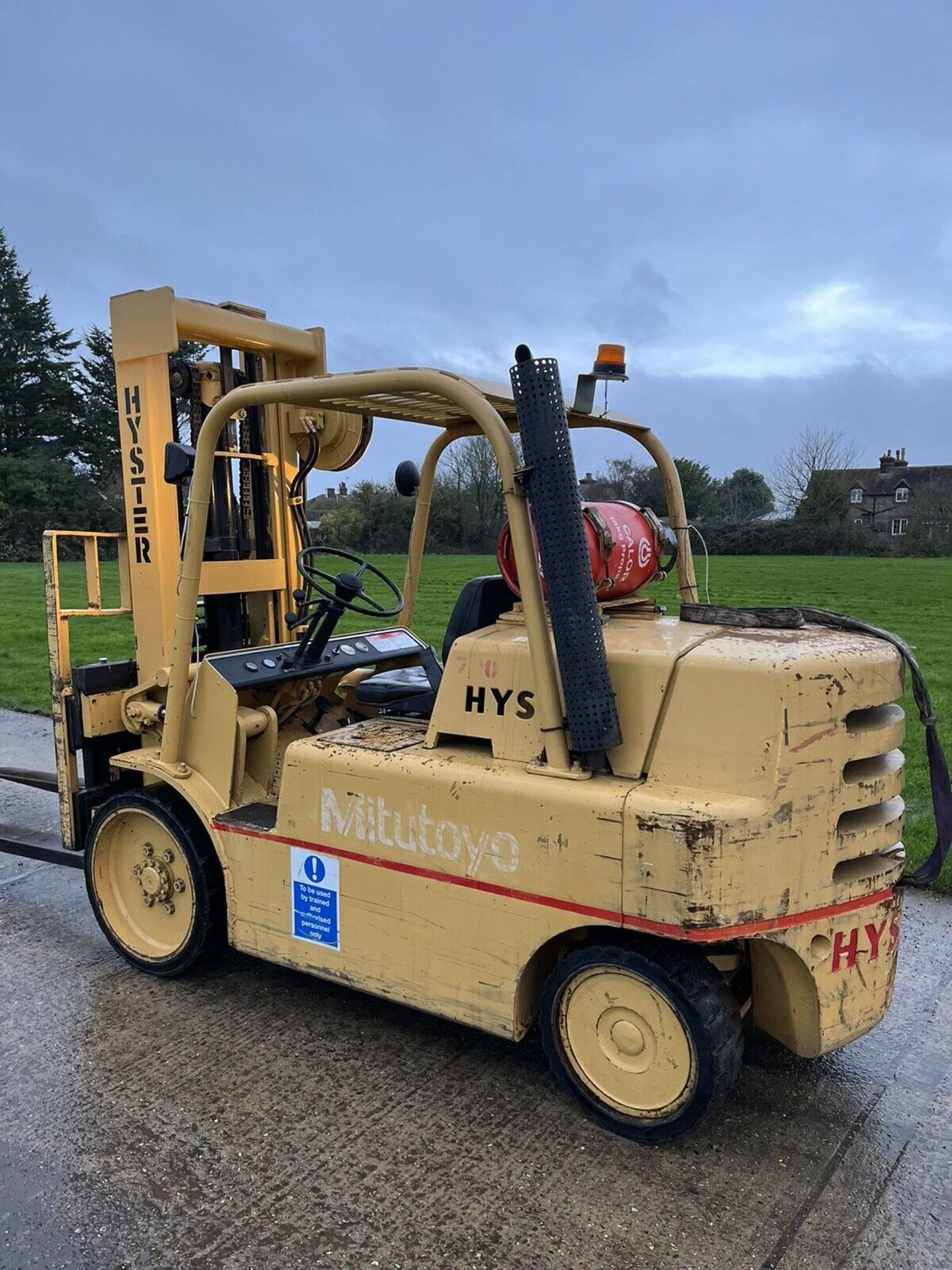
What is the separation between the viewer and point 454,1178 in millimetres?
2805

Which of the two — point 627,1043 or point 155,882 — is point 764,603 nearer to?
point 155,882

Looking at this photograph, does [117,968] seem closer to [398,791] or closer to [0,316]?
[398,791]

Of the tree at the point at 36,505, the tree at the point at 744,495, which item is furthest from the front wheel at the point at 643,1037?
the tree at the point at 744,495

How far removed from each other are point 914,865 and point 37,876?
15.4 feet

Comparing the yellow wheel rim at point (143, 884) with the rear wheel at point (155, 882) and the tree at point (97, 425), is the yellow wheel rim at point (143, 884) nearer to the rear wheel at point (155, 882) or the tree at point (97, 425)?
the rear wheel at point (155, 882)

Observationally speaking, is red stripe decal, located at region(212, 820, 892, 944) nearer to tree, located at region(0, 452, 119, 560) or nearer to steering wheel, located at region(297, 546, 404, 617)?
steering wheel, located at region(297, 546, 404, 617)

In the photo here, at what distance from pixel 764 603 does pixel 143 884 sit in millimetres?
15018

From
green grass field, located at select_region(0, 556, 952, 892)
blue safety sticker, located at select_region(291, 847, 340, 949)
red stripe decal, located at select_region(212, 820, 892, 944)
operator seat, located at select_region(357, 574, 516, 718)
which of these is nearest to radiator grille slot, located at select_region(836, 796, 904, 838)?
red stripe decal, located at select_region(212, 820, 892, 944)

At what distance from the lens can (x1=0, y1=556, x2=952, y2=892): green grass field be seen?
872cm

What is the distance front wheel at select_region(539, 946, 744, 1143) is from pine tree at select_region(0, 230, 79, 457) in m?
39.0

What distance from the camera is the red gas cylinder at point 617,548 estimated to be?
3.27 metres

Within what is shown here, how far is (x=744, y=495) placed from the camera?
152 ft

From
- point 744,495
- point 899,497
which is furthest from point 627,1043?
point 899,497

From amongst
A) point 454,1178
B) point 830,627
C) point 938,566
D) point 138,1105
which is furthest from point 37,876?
point 938,566
